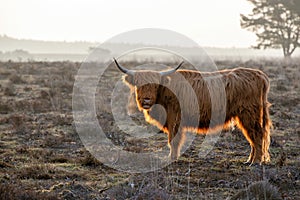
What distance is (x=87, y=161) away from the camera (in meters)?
7.59

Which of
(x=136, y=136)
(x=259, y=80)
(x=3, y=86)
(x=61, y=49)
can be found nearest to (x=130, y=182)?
(x=259, y=80)

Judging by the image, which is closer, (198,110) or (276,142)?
(198,110)

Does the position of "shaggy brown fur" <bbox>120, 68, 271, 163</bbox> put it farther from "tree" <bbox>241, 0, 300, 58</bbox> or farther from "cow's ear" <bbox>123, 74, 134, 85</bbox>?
"tree" <bbox>241, 0, 300, 58</bbox>

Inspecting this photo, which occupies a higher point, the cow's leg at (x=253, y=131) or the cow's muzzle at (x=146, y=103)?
the cow's muzzle at (x=146, y=103)

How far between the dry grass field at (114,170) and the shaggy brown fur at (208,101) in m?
0.46

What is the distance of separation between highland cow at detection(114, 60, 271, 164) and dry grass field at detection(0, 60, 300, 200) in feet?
1.59

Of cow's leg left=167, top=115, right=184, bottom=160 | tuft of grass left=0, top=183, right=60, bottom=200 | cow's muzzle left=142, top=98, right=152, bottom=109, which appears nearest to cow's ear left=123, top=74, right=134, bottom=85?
cow's muzzle left=142, top=98, right=152, bottom=109

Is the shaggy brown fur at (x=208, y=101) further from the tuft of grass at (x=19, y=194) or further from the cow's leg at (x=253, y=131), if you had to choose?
the tuft of grass at (x=19, y=194)

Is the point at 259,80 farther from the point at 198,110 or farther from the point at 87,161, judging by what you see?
the point at 87,161

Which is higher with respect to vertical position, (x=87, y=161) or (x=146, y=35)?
(x=146, y=35)

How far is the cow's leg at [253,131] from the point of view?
25.5 ft

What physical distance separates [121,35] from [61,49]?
83135 millimetres

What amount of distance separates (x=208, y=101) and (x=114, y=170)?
1855 mm

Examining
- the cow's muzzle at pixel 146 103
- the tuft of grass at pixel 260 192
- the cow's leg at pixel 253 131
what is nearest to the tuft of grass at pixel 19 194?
the tuft of grass at pixel 260 192
